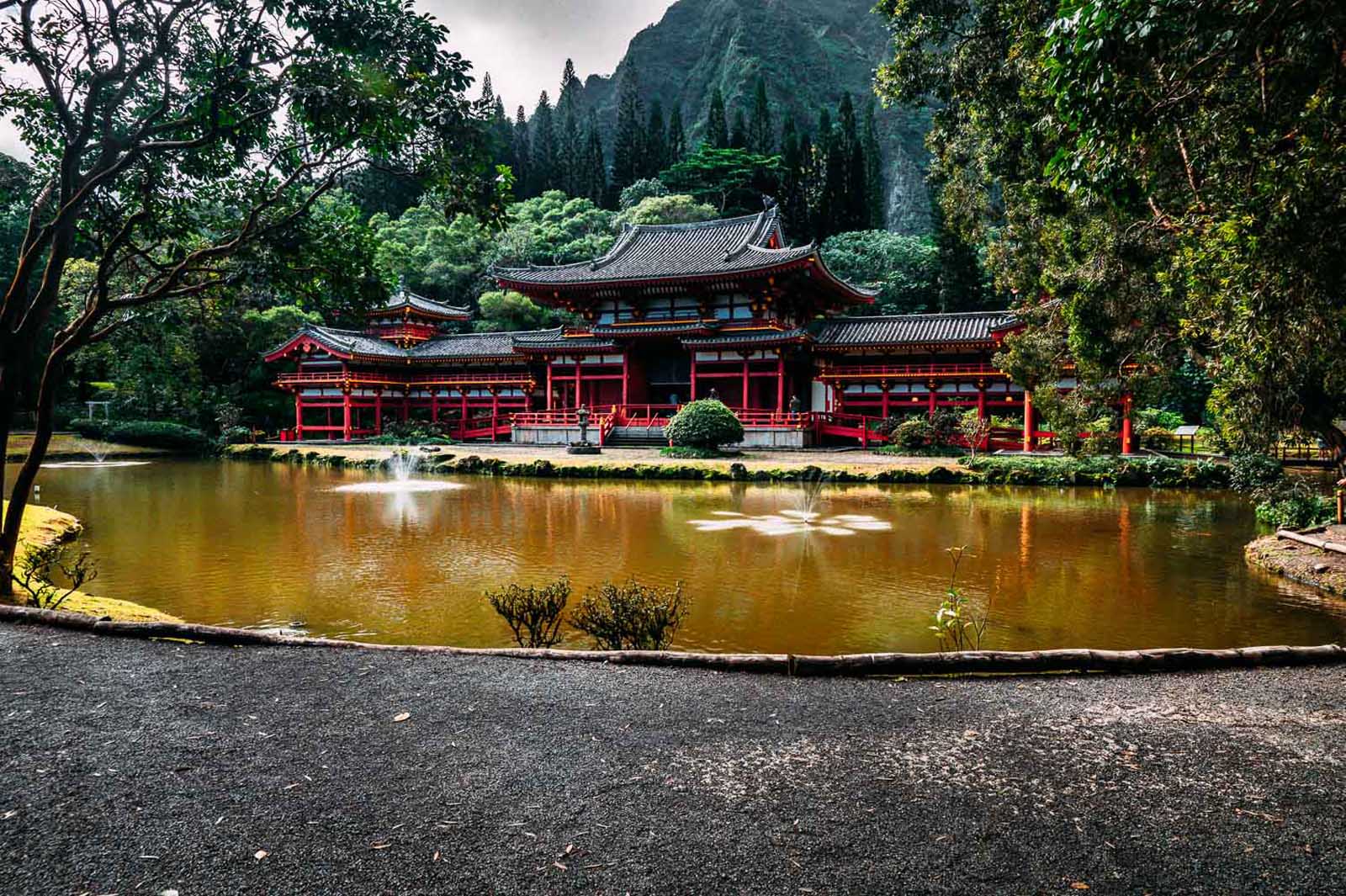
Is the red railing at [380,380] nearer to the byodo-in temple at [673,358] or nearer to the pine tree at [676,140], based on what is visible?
the byodo-in temple at [673,358]

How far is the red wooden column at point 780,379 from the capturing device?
2702cm

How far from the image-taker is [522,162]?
67.8 meters

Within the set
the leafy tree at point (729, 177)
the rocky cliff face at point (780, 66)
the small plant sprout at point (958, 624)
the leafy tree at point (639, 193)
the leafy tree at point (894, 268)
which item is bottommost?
the small plant sprout at point (958, 624)

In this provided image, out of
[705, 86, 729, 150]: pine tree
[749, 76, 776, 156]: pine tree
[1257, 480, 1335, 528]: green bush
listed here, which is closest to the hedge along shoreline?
[1257, 480, 1335, 528]: green bush

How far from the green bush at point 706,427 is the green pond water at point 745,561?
5845 millimetres

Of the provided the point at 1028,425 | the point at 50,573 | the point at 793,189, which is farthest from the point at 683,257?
the point at 793,189

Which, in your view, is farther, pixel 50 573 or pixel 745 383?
pixel 745 383

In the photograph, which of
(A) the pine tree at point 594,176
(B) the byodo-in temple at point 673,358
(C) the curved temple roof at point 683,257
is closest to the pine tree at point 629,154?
(A) the pine tree at point 594,176

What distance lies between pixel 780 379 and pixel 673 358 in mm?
5198

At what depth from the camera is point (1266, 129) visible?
19.6 ft

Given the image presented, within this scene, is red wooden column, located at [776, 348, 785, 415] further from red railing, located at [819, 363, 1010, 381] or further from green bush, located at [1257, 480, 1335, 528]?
green bush, located at [1257, 480, 1335, 528]

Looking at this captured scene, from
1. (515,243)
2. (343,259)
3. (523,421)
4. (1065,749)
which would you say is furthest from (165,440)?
(1065,749)

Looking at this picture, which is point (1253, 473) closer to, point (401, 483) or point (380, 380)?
point (401, 483)

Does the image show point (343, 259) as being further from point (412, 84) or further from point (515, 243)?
point (515, 243)
